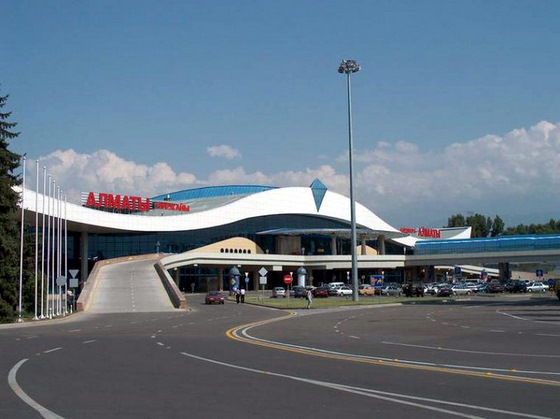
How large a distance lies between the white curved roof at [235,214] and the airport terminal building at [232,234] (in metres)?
0.13

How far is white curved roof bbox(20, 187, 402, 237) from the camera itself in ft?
284

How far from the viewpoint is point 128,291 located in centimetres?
5750

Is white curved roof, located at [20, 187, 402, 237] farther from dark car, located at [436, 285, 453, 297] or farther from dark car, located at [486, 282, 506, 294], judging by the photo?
dark car, located at [436, 285, 453, 297]

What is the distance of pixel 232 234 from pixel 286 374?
3560 inches

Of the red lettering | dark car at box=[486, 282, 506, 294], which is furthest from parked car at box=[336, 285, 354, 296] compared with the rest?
the red lettering

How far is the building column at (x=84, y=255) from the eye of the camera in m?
87.9

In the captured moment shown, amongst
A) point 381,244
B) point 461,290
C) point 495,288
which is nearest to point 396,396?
point 461,290

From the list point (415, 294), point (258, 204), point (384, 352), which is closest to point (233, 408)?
point (384, 352)

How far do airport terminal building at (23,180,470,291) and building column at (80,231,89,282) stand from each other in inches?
Answer: 4.9

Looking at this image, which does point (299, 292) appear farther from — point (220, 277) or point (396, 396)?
point (396, 396)

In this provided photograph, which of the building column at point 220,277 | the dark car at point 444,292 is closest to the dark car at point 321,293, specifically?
the dark car at point 444,292

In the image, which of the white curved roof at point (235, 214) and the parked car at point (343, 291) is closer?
the parked car at point (343, 291)

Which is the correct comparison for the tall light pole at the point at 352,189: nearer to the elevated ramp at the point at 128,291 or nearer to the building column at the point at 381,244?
the elevated ramp at the point at 128,291

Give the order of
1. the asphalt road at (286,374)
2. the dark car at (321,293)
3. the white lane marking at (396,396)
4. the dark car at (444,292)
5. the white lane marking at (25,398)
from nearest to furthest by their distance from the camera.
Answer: the white lane marking at (396,396)
the white lane marking at (25,398)
the asphalt road at (286,374)
the dark car at (444,292)
the dark car at (321,293)
